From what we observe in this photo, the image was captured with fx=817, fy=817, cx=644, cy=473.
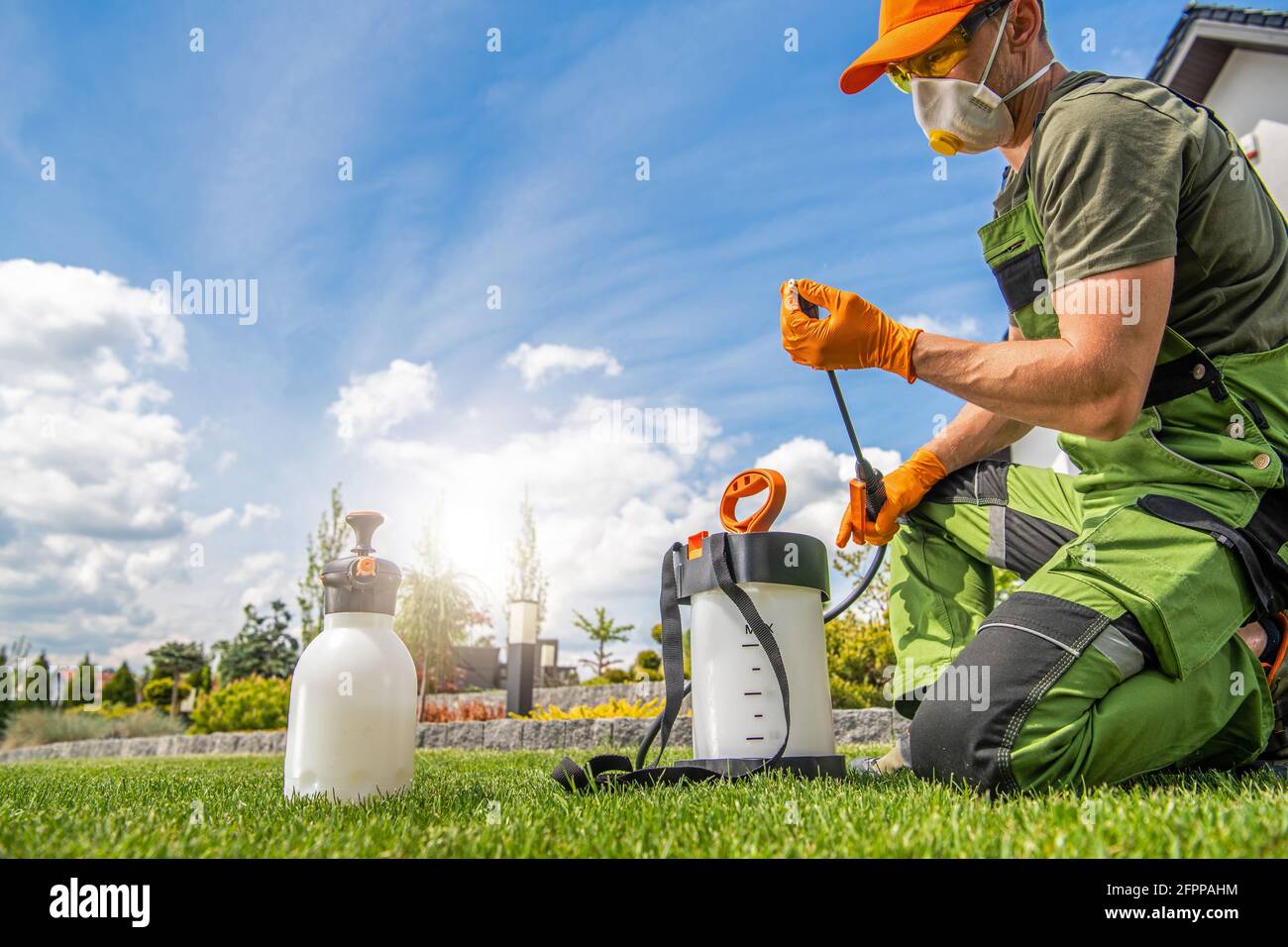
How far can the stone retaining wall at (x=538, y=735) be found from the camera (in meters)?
6.64

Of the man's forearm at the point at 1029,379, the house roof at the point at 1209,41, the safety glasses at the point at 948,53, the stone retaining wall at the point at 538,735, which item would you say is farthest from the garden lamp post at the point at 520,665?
the house roof at the point at 1209,41

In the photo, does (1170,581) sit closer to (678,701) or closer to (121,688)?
(678,701)

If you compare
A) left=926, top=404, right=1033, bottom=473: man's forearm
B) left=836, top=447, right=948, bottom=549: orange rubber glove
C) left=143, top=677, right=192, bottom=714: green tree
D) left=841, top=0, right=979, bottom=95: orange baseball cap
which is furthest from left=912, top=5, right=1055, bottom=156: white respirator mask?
left=143, top=677, right=192, bottom=714: green tree

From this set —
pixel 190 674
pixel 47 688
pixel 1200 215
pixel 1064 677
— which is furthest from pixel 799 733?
pixel 190 674

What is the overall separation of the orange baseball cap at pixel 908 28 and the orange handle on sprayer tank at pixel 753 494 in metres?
1.45

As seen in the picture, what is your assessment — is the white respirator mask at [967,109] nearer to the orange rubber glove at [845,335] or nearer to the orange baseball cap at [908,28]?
the orange baseball cap at [908,28]

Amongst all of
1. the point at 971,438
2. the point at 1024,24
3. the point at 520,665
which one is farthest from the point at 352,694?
the point at 520,665

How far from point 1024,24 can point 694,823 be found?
2.66 meters

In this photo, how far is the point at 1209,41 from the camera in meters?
10.2

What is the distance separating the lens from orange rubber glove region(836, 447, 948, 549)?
307cm

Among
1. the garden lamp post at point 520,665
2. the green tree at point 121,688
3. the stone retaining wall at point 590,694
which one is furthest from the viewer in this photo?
the green tree at point 121,688

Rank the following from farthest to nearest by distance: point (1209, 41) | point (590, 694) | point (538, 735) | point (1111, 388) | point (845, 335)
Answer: point (590, 694)
point (1209, 41)
point (538, 735)
point (845, 335)
point (1111, 388)
